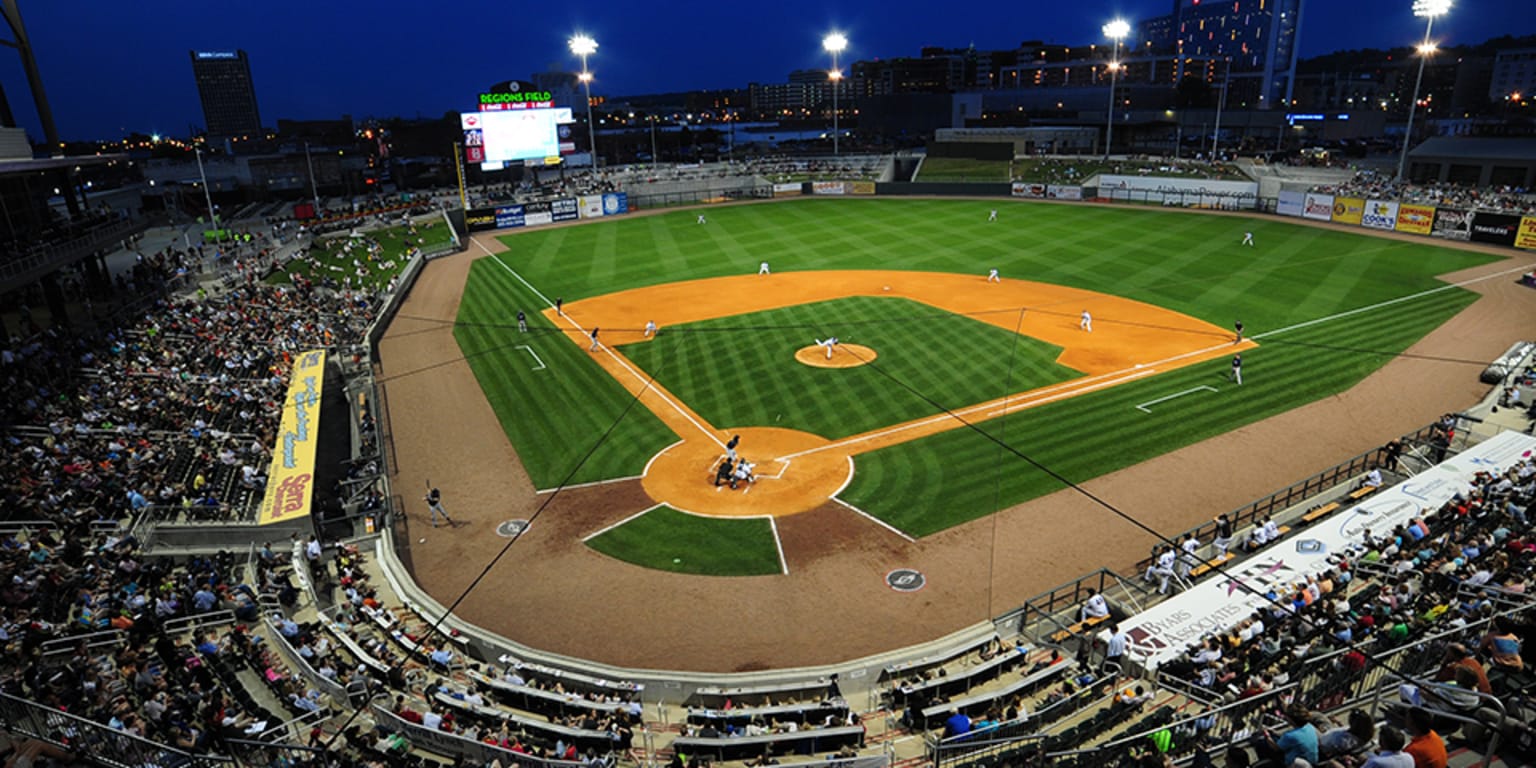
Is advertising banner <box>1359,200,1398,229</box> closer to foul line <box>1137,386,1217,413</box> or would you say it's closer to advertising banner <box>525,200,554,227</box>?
foul line <box>1137,386,1217,413</box>

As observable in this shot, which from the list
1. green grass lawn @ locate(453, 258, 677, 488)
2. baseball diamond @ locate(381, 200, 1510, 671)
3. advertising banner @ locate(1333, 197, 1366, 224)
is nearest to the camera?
baseball diamond @ locate(381, 200, 1510, 671)

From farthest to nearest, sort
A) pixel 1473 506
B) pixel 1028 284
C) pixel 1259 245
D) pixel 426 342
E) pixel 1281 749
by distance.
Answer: pixel 1259 245
pixel 1028 284
pixel 426 342
pixel 1473 506
pixel 1281 749

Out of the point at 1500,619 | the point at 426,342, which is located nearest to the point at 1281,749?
the point at 1500,619

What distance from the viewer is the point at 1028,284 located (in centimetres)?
4469

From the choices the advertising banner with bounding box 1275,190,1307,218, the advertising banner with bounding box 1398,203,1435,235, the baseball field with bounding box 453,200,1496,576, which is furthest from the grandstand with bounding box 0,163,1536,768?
the advertising banner with bounding box 1275,190,1307,218

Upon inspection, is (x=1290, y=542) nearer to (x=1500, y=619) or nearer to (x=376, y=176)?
(x=1500, y=619)

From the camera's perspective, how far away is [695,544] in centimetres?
2028

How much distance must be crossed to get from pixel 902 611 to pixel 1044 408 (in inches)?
490

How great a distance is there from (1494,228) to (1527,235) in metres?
1.91

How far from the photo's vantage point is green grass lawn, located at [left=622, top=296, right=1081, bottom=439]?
28000mm

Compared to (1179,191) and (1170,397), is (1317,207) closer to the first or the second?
(1179,191)

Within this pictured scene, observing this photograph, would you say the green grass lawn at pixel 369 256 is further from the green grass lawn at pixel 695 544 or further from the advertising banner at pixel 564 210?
the green grass lawn at pixel 695 544

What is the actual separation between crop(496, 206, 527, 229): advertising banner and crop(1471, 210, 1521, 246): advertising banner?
65910 millimetres

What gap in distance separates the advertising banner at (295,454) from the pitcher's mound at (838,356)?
17.2 meters
